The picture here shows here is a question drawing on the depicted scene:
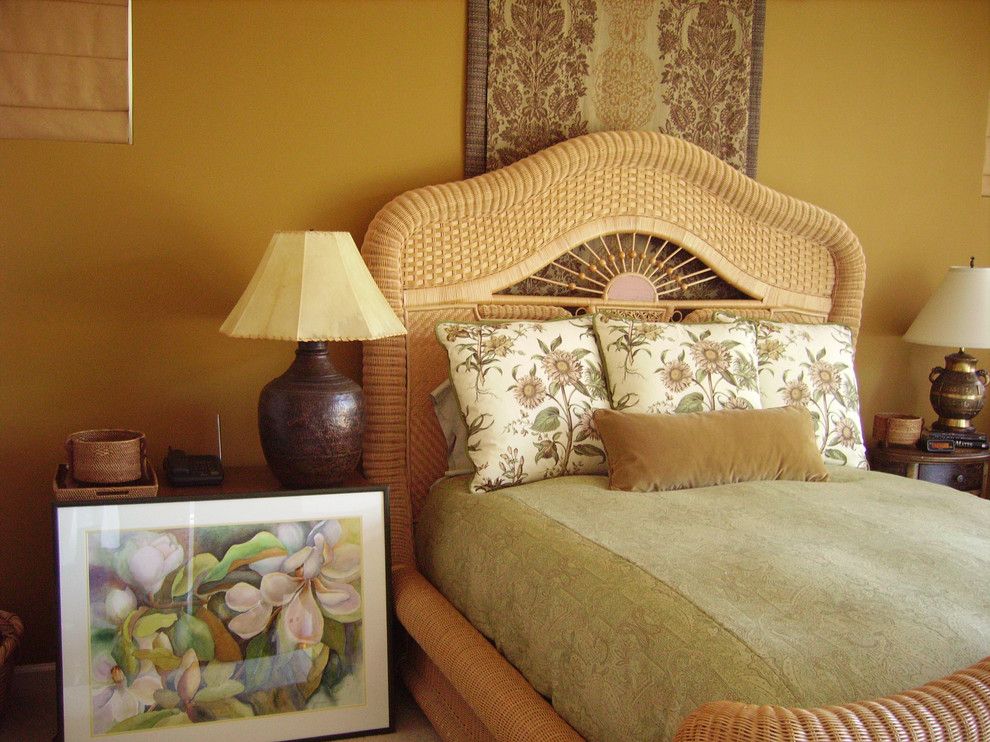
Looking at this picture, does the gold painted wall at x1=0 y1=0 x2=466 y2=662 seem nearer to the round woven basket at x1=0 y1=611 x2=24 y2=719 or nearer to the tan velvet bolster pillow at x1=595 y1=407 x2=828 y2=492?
the round woven basket at x1=0 y1=611 x2=24 y2=719

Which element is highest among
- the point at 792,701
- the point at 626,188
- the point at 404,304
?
the point at 626,188

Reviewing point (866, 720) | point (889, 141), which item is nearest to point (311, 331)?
point (866, 720)

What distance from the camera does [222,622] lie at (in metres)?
2.11

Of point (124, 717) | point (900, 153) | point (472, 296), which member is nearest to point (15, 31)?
point (472, 296)

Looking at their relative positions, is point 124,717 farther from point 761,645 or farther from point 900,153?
point 900,153

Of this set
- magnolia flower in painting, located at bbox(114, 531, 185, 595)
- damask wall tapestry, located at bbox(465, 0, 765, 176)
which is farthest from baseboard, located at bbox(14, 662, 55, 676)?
damask wall tapestry, located at bbox(465, 0, 765, 176)

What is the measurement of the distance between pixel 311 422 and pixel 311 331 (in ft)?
0.77

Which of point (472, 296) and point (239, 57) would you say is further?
point (472, 296)

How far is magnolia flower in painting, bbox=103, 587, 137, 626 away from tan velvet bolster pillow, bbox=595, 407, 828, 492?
1.16 m

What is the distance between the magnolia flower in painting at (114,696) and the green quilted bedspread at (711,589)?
2.38 ft

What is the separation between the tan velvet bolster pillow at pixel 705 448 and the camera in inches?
89.4

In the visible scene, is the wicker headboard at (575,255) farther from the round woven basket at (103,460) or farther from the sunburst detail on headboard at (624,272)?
the round woven basket at (103,460)

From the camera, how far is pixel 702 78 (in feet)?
9.75

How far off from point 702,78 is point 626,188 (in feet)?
1.56
